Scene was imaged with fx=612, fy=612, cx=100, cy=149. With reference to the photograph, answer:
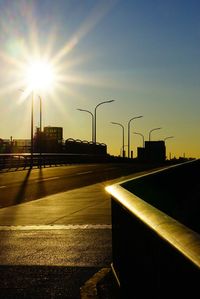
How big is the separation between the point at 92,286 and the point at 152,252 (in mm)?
3259

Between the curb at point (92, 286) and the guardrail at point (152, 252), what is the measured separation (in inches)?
12.7

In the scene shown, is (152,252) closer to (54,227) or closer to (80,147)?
(54,227)

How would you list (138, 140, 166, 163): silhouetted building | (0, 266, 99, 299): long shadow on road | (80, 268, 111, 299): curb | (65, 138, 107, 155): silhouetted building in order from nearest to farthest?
1. (80, 268, 111, 299): curb
2. (0, 266, 99, 299): long shadow on road
3. (65, 138, 107, 155): silhouetted building
4. (138, 140, 166, 163): silhouetted building

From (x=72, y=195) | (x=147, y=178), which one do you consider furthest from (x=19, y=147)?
(x=147, y=178)

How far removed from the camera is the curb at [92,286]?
20.9 feet

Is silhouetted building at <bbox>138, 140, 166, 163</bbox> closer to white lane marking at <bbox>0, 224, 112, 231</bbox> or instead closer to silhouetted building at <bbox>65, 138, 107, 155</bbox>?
silhouetted building at <bbox>65, 138, 107, 155</bbox>

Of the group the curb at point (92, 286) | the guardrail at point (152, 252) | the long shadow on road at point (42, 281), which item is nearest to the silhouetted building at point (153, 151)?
the long shadow on road at point (42, 281)

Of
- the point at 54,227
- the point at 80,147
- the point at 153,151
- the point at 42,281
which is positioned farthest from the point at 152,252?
the point at 153,151

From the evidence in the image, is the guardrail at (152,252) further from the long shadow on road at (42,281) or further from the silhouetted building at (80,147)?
the silhouetted building at (80,147)

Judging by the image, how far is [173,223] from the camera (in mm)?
2955

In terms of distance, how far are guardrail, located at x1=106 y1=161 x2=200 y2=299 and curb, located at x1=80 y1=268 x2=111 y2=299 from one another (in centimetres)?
32

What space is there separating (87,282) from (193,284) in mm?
4851

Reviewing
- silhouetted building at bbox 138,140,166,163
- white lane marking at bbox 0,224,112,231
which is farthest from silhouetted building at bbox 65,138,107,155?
white lane marking at bbox 0,224,112,231

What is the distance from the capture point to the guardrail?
2.39m
